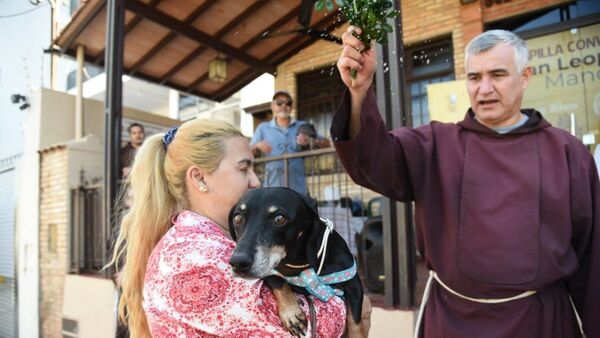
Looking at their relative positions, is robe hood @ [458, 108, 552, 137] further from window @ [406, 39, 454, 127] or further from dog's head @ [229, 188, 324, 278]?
window @ [406, 39, 454, 127]

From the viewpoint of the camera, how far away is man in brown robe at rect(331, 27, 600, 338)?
1678 mm

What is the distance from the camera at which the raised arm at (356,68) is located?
1.45m

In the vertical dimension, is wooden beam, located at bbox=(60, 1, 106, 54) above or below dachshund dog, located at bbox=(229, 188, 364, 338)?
above

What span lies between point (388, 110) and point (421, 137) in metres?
2.00

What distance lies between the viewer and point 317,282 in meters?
1.68

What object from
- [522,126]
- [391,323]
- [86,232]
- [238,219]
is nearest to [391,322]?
[391,323]

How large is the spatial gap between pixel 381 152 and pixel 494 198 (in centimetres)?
45

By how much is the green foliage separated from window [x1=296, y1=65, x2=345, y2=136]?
7.49 m

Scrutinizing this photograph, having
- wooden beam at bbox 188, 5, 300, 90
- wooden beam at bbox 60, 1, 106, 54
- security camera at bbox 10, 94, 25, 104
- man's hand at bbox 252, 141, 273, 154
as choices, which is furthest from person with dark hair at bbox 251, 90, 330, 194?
security camera at bbox 10, 94, 25, 104

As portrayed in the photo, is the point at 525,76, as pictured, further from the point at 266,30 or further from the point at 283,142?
the point at 266,30

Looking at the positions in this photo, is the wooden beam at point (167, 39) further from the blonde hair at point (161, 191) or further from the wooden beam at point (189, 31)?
the blonde hair at point (161, 191)

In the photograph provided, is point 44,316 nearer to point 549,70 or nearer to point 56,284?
point 56,284

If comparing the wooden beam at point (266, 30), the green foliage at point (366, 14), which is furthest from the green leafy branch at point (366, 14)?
the wooden beam at point (266, 30)

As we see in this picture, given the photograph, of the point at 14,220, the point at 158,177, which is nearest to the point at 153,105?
the point at 14,220
